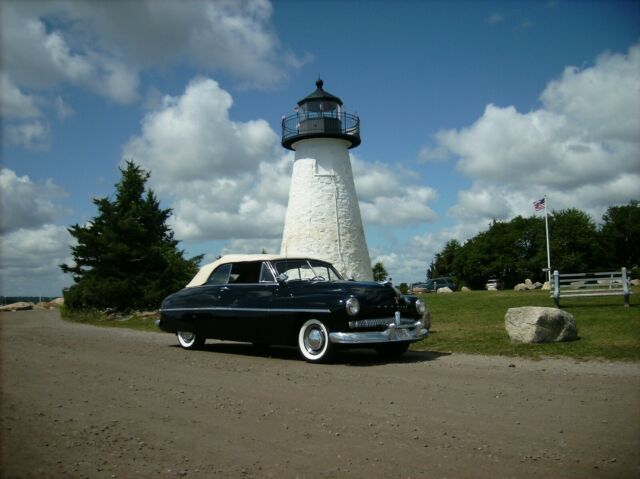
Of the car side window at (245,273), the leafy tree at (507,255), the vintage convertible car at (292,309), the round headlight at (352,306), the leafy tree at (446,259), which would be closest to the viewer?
the round headlight at (352,306)

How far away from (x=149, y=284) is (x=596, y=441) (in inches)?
932

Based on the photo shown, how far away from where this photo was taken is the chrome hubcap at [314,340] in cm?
923

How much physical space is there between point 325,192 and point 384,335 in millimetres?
17693

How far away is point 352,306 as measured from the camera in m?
8.98

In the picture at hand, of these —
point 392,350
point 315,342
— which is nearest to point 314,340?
point 315,342

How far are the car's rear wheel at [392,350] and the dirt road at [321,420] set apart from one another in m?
1.06

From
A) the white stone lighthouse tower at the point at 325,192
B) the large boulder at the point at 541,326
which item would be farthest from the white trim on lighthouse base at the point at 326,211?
the large boulder at the point at 541,326

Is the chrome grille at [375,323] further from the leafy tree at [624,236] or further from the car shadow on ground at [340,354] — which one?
the leafy tree at [624,236]

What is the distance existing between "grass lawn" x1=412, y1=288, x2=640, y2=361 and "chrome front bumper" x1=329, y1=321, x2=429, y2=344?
1528mm

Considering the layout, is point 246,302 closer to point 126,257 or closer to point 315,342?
point 315,342

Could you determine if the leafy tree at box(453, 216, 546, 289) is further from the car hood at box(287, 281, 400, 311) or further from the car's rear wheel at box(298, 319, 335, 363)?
the car's rear wheel at box(298, 319, 335, 363)

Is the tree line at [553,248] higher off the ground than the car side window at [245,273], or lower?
higher

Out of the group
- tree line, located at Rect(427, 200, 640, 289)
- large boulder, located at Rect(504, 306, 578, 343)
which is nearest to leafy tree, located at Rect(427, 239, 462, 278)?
tree line, located at Rect(427, 200, 640, 289)

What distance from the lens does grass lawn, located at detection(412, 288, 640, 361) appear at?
9.77 meters
